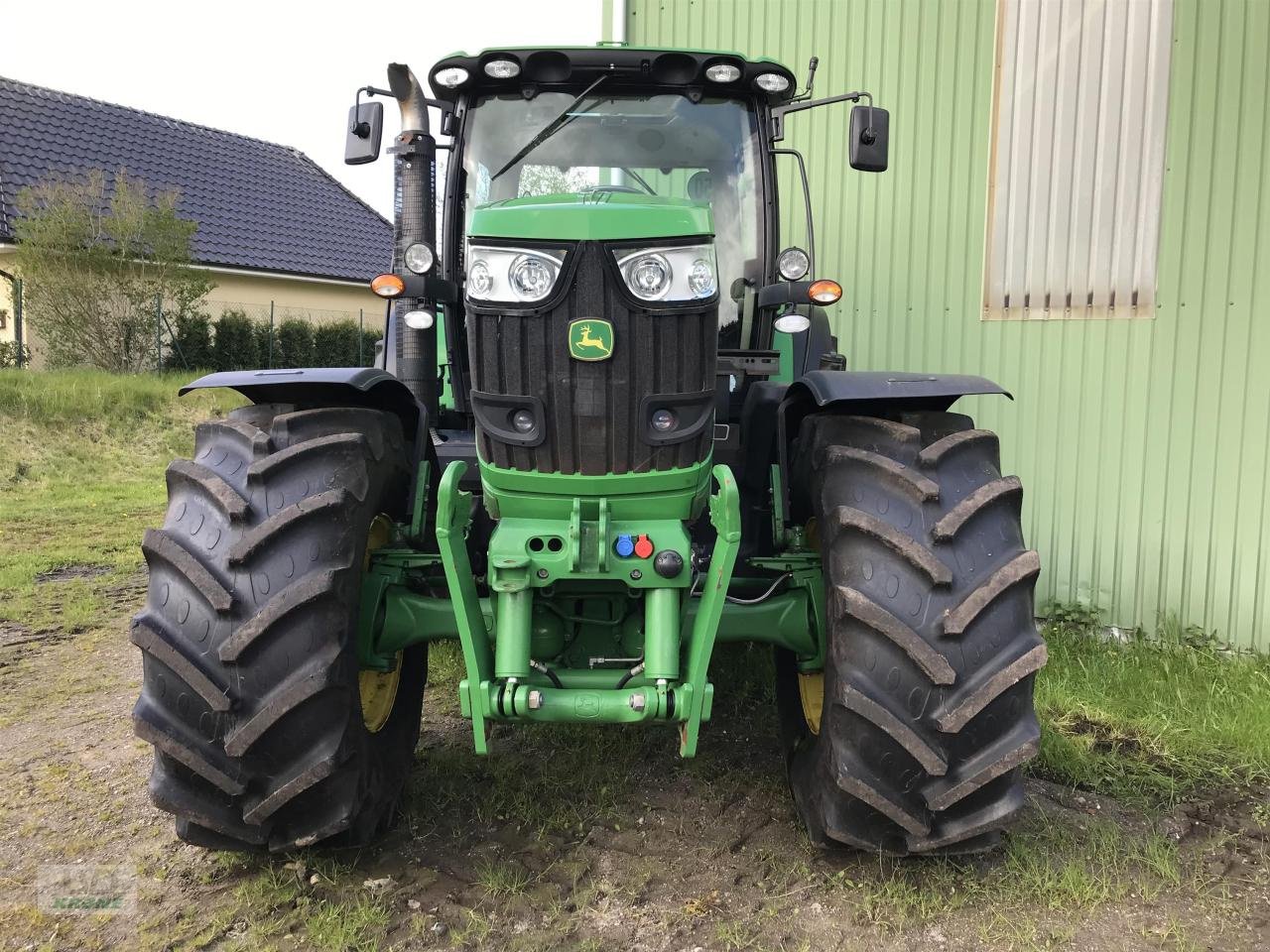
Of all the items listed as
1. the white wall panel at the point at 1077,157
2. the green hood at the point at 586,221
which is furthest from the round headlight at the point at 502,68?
the white wall panel at the point at 1077,157

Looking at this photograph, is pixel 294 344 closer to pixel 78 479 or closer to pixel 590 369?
pixel 78 479

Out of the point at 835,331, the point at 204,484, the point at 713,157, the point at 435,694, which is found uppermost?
the point at 713,157

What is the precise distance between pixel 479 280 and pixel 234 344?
1377cm

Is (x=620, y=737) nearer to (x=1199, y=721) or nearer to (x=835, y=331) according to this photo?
(x=1199, y=721)

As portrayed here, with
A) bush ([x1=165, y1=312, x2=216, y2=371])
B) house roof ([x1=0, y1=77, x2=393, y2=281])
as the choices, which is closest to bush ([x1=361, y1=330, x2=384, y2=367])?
house roof ([x1=0, y1=77, x2=393, y2=281])

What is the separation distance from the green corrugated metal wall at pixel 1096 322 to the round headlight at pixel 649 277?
319cm

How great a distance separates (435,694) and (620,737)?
3.04 ft

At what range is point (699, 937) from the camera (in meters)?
2.39

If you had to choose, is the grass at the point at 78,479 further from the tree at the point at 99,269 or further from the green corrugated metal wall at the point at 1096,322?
the green corrugated metal wall at the point at 1096,322

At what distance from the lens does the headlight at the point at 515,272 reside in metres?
2.36

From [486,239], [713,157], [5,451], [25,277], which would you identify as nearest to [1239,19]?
[713,157]

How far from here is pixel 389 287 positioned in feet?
9.83

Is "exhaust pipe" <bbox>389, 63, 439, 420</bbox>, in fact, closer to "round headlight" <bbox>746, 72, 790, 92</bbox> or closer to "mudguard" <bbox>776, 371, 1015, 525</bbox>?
"round headlight" <bbox>746, 72, 790, 92</bbox>

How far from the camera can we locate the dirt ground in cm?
241
